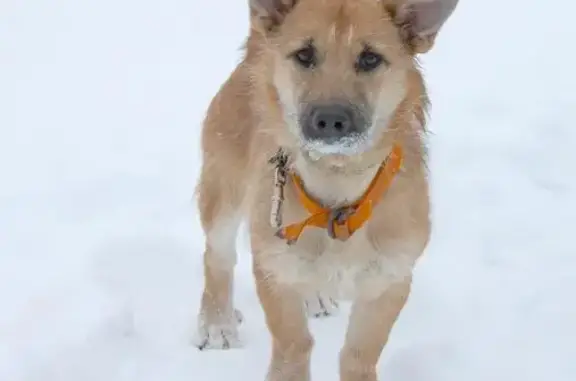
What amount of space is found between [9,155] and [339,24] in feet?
11.5

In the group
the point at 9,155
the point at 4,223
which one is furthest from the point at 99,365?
the point at 9,155

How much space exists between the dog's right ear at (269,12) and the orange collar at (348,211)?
65 centimetres

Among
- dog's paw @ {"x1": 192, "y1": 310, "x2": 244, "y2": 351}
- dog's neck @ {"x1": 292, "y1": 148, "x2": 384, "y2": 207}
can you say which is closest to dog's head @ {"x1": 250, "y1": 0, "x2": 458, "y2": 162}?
dog's neck @ {"x1": 292, "y1": 148, "x2": 384, "y2": 207}

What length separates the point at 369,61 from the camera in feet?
11.7

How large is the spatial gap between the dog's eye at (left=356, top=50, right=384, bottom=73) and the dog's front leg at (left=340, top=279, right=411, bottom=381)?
91cm

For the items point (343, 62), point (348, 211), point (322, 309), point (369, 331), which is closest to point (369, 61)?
point (343, 62)

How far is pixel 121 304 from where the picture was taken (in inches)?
191

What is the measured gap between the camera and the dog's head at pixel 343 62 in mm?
3438

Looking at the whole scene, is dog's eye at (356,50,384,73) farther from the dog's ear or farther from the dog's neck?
the dog's neck

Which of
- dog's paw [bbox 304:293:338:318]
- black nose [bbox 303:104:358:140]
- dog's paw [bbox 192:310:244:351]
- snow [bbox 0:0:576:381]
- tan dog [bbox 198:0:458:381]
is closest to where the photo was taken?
black nose [bbox 303:104:358:140]

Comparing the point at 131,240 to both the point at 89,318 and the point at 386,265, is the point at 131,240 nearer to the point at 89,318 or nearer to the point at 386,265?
the point at 89,318

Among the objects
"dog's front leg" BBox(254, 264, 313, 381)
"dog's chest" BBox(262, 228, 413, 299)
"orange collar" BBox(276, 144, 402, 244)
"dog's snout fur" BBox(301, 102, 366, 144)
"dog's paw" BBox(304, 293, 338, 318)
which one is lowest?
"dog's paw" BBox(304, 293, 338, 318)

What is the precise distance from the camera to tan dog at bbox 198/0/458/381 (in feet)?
11.6

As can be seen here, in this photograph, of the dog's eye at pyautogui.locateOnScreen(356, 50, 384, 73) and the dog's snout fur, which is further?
the dog's eye at pyautogui.locateOnScreen(356, 50, 384, 73)
